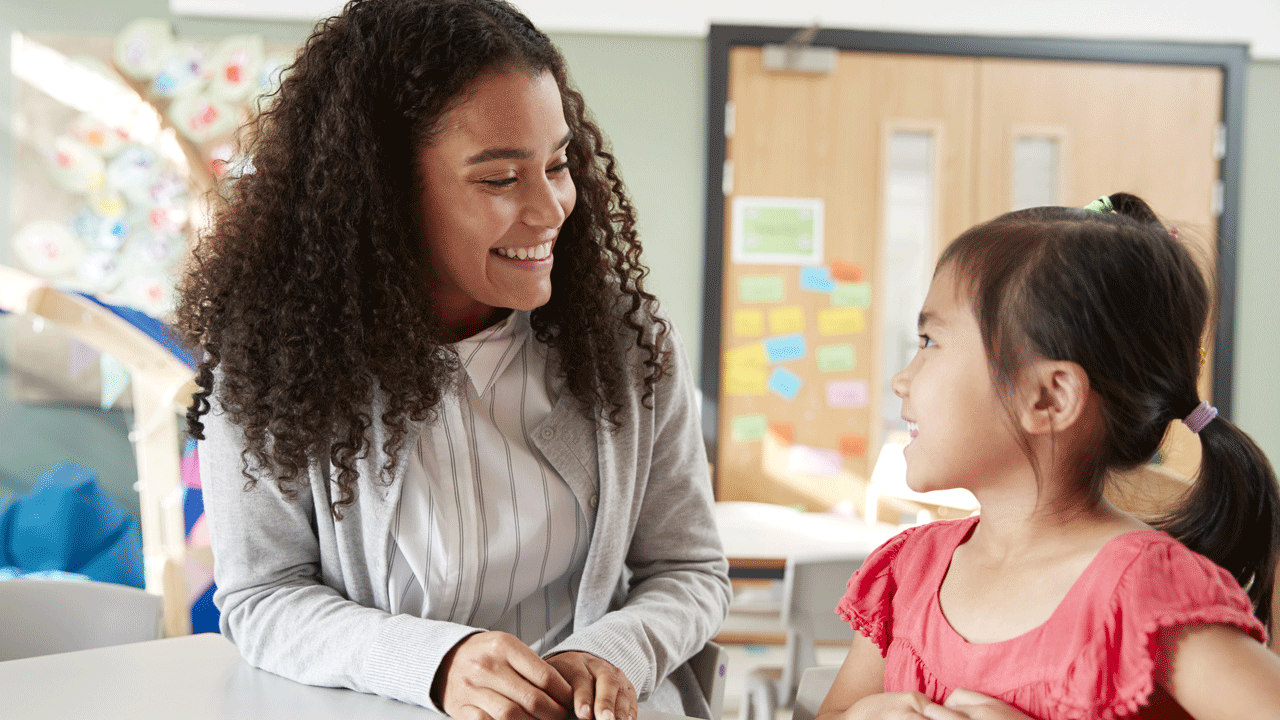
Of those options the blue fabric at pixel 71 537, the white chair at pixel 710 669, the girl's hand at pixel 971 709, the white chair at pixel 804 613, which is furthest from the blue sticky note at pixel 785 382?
the girl's hand at pixel 971 709

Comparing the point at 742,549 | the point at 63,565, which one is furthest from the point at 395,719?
the point at 63,565

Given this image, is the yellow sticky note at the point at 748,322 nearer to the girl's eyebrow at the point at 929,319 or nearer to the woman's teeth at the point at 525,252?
the woman's teeth at the point at 525,252

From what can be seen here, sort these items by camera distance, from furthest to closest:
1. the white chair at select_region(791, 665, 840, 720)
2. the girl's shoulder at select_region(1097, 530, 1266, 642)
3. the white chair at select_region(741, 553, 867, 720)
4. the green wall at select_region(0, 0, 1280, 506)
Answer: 1. the green wall at select_region(0, 0, 1280, 506)
2. the white chair at select_region(741, 553, 867, 720)
3. the white chair at select_region(791, 665, 840, 720)
4. the girl's shoulder at select_region(1097, 530, 1266, 642)

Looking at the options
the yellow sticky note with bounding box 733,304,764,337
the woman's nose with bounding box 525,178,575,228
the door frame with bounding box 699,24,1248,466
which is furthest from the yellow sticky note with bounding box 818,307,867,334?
the woman's nose with bounding box 525,178,575,228

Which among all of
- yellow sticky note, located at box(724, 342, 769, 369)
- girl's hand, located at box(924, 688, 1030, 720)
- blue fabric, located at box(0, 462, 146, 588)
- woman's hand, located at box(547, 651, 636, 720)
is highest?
yellow sticky note, located at box(724, 342, 769, 369)

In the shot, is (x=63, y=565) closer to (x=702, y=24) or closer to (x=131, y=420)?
(x=131, y=420)

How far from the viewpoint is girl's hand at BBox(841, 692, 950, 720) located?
782 mm

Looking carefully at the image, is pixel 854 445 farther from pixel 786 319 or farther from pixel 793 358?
pixel 786 319

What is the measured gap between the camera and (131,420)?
10.7 feet

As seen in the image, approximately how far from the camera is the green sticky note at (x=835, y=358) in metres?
3.48

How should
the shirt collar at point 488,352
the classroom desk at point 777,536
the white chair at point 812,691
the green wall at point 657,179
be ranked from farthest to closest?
the green wall at point 657,179, the classroom desk at point 777,536, the shirt collar at point 488,352, the white chair at point 812,691

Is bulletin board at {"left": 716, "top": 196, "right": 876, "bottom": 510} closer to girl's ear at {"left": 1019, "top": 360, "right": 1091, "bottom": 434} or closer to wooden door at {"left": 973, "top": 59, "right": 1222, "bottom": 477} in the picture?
wooden door at {"left": 973, "top": 59, "right": 1222, "bottom": 477}

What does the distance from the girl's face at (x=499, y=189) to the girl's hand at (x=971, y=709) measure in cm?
60

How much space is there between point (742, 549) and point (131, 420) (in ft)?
7.41
